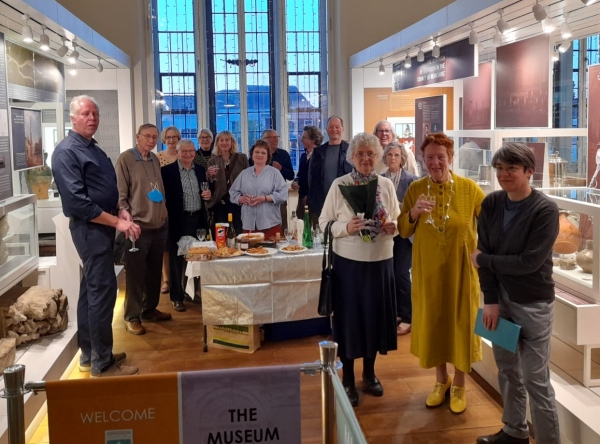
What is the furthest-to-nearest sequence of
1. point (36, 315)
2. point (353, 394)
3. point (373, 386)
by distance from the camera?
point (36, 315)
point (373, 386)
point (353, 394)

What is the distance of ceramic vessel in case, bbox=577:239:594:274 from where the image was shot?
3.31 metres

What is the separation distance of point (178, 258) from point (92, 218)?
210cm

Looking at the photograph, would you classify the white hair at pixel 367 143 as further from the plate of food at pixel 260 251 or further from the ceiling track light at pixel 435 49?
the ceiling track light at pixel 435 49

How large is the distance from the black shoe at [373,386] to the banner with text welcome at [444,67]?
2.98 meters

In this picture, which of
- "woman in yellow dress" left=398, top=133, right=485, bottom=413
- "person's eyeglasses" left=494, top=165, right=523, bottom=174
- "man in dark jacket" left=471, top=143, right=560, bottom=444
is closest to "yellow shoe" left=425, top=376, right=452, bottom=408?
"woman in yellow dress" left=398, top=133, right=485, bottom=413

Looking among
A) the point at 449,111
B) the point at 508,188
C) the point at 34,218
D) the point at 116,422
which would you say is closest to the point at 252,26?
the point at 449,111

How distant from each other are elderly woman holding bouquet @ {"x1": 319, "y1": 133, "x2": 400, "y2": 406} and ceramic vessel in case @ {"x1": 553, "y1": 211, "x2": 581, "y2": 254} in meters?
0.93

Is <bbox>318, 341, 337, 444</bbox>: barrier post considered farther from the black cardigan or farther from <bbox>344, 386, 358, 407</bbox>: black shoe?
<bbox>344, 386, 358, 407</bbox>: black shoe

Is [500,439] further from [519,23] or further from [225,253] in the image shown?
[519,23]

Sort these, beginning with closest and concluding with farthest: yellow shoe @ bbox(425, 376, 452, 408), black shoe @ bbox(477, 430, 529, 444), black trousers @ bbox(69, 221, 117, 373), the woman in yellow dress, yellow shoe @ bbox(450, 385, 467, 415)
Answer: black shoe @ bbox(477, 430, 529, 444), the woman in yellow dress, yellow shoe @ bbox(450, 385, 467, 415), yellow shoe @ bbox(425, 376, 452, 408), black trousers @ bbox(69, 221, 117, 373)

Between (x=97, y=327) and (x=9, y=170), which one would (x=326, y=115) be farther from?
(x=97, y=327)

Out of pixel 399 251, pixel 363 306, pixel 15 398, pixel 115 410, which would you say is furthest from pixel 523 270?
pixel 399 251

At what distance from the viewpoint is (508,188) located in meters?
2.73

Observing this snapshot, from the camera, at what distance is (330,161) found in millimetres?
5629
